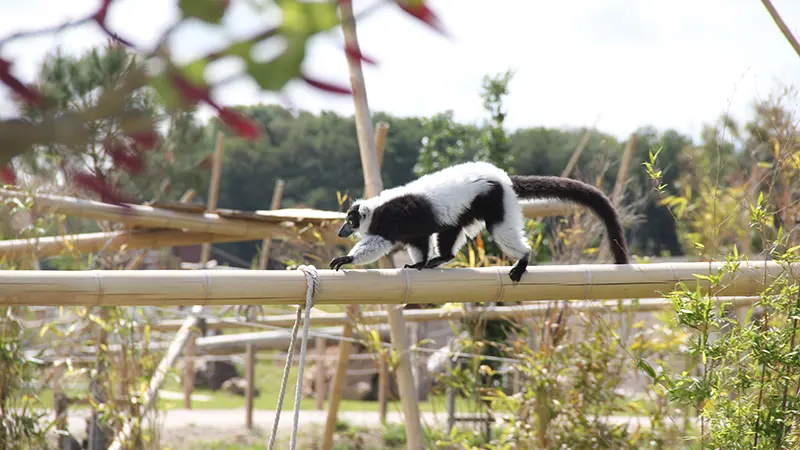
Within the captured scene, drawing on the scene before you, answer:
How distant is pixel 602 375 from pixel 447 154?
9.77 ft

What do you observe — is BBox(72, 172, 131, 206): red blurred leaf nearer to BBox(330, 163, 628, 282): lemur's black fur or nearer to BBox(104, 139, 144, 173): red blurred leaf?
BBox(104, 139, 144, 173): red blurred leaf

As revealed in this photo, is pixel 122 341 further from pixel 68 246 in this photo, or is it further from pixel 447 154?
pixel 447 154

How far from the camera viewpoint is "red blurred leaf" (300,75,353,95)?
0.55m

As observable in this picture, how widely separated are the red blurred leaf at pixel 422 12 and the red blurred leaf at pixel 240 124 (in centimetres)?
13

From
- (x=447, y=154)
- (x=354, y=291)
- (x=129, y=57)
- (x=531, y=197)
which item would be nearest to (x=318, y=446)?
(x=447, y=154)

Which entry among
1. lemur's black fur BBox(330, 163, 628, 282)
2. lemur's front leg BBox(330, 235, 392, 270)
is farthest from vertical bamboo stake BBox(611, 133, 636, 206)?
lemur's front leg BBox(330, 235, 392, 270)

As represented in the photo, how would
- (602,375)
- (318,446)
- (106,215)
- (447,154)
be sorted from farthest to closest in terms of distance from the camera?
(447,154)
(318,446)
(602,375)
(106,215)

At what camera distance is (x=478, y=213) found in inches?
118

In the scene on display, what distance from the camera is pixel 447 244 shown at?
10.2ft

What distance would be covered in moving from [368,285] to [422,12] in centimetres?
193

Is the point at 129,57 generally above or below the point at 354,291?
above

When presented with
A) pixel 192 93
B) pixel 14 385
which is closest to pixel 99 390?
pixel 14 385

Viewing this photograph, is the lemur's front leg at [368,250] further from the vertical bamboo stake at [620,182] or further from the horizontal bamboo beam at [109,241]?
the vertical bamboo stake at [620,182]

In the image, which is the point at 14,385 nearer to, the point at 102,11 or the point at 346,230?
the point at 346,230
